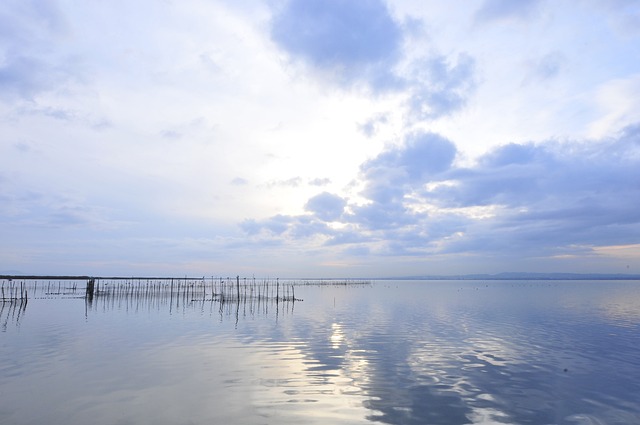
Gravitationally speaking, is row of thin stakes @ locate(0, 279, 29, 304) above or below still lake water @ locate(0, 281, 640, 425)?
above

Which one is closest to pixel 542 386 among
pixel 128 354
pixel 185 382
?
pixel 185 382

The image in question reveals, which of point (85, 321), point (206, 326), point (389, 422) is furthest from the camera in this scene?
point (85, 321)

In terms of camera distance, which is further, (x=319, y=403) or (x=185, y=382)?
(x=185, y=382)

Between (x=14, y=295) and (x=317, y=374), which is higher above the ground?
(x=14, y=295)

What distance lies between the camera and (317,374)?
17906 mm

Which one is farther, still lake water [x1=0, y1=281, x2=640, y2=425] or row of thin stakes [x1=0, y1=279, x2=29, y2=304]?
row of thin stakes [x1=0, y1=279, x2=29, y2=304]

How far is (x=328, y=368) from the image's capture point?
19.0 m

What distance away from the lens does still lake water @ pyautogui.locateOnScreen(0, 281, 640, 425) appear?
1305 cm

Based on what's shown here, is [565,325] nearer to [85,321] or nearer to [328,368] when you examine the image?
[328,368]

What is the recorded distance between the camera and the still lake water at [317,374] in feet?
42.8

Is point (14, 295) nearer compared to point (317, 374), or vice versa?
point (317, 374)

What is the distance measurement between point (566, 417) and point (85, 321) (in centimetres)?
3783

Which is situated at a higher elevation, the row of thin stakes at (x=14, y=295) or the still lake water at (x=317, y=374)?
the row of thin stakes at (x=14, y=295)

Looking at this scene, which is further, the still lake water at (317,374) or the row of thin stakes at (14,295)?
the row of thin stakes at (14,295)
